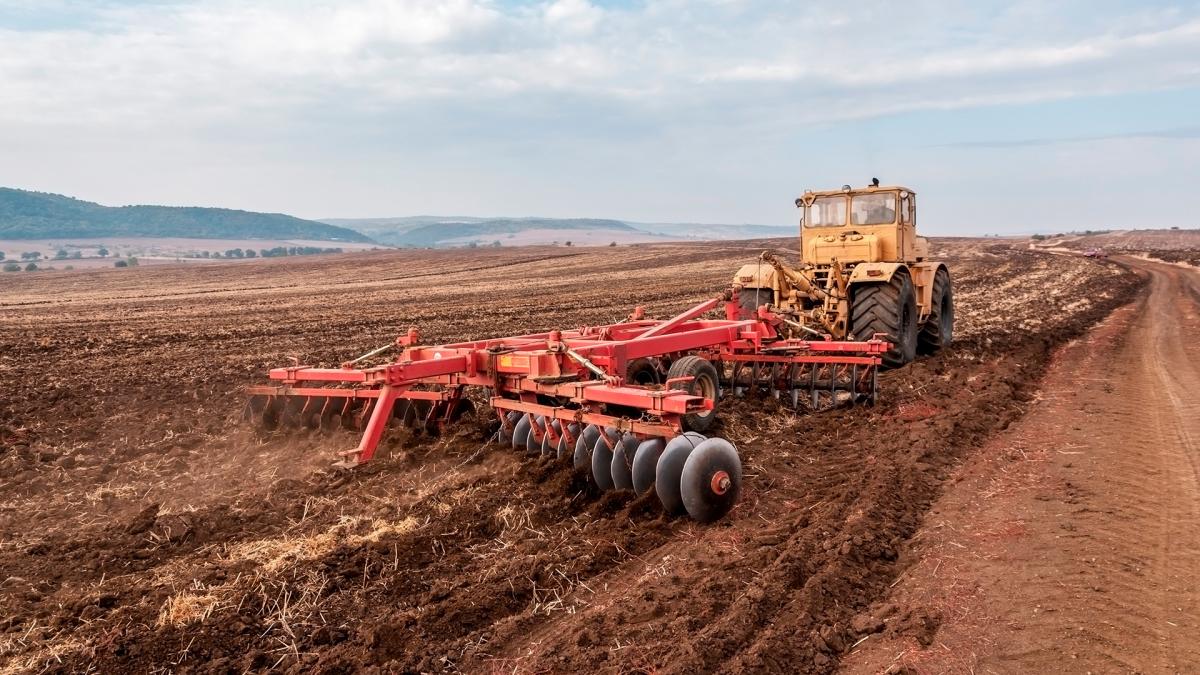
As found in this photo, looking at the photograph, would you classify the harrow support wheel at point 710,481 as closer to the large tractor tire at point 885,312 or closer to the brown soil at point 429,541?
the brown soil at point 429,541

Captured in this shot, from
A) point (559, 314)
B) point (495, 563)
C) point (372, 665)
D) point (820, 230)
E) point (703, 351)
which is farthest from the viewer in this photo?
point (559, 314)

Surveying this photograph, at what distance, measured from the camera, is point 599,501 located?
16.8 ft

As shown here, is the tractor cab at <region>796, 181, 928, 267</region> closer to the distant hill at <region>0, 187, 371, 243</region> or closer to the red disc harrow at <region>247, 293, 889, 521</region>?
the red disc harrow at <region>247, 293, 889, 521</region>

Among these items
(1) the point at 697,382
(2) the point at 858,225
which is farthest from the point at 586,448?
(2) the point at 858,225

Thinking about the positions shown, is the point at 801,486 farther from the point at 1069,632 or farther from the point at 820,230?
the point at 820,230

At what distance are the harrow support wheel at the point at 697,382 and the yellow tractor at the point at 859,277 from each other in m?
3.01

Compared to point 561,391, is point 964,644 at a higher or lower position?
lower

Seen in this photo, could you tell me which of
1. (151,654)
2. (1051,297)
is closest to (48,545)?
(151,654)

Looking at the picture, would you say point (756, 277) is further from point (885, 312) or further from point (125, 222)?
point (125, 222)

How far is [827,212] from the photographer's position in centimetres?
1123

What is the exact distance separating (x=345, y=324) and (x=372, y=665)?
47.9ft

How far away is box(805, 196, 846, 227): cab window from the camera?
1116 cm

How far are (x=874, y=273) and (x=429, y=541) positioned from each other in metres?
6.99

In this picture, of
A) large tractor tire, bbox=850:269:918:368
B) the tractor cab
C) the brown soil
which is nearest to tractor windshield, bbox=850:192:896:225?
the tractor cab
